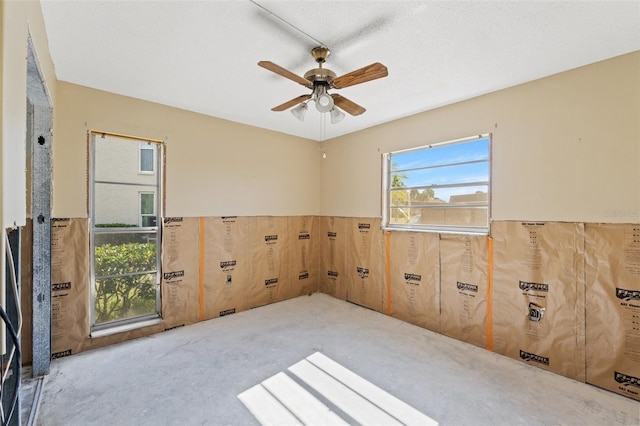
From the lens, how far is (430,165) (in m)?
3.74

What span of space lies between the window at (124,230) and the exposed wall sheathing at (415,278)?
3.08 m

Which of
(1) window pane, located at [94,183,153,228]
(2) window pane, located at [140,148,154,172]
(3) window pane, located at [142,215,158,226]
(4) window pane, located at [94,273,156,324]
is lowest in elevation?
(4) window pane, located at [94,273,156,324]

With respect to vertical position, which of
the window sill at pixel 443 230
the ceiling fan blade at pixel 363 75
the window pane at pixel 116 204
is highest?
the ceiling fan blade at pixel 363 75

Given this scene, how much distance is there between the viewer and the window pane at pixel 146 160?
348 cm

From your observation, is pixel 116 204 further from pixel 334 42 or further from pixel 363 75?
pixel 363 75

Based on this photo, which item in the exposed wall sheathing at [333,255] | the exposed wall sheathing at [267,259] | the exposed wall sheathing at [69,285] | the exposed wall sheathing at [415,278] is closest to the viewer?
the exposed wall sheathing at [69,285]

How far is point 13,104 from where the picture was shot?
1176 millimetres

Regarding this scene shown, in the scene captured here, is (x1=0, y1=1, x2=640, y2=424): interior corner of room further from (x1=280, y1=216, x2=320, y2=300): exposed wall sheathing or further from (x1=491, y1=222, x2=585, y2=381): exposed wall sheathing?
(x1=280, y1=216, x2=320, y2=300): exposed wall sheathing

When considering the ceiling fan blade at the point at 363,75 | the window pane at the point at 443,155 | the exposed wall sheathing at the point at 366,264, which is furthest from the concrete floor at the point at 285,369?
the ceiling fan blade at the point at 363,75

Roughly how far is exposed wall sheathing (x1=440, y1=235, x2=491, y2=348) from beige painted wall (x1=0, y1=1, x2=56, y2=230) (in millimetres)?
3596

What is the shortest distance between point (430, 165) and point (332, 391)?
9.24ft

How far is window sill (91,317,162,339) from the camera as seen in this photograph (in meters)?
3.10

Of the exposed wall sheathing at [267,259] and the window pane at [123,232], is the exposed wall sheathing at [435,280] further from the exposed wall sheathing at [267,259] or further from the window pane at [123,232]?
the window pane at [123,232]

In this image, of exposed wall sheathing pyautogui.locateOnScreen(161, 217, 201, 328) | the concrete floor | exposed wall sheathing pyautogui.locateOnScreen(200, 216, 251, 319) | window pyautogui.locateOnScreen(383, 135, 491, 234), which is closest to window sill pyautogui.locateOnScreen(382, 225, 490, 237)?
window pyautogui.locateOnScreen(383, 135, 491, 234)
